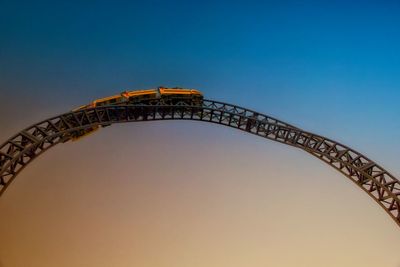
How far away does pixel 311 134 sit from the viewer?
22156 millimetres

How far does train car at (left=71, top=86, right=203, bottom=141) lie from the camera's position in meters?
20.5

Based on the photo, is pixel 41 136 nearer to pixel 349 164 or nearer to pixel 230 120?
pixel 230 120

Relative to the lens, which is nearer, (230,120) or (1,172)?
(1,172)

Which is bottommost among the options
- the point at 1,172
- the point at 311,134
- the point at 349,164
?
the point at 1,172

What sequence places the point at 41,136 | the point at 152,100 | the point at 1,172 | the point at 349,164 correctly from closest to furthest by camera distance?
the point at 1,172, the point at 41,136, the point at 349,164, the point at 152,100

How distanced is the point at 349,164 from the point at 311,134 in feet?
10.3

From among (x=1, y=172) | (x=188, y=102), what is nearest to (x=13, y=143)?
(x=1, y=172)

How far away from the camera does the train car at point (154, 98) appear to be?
20.5m

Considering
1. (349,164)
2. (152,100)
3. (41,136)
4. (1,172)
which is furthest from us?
(152,100)

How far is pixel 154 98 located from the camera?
22078mm

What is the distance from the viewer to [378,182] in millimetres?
19219

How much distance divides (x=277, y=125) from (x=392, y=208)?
8553 mm

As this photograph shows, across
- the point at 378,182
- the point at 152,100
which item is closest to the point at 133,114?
the point at 152,100

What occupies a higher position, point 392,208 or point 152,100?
point 152,100
